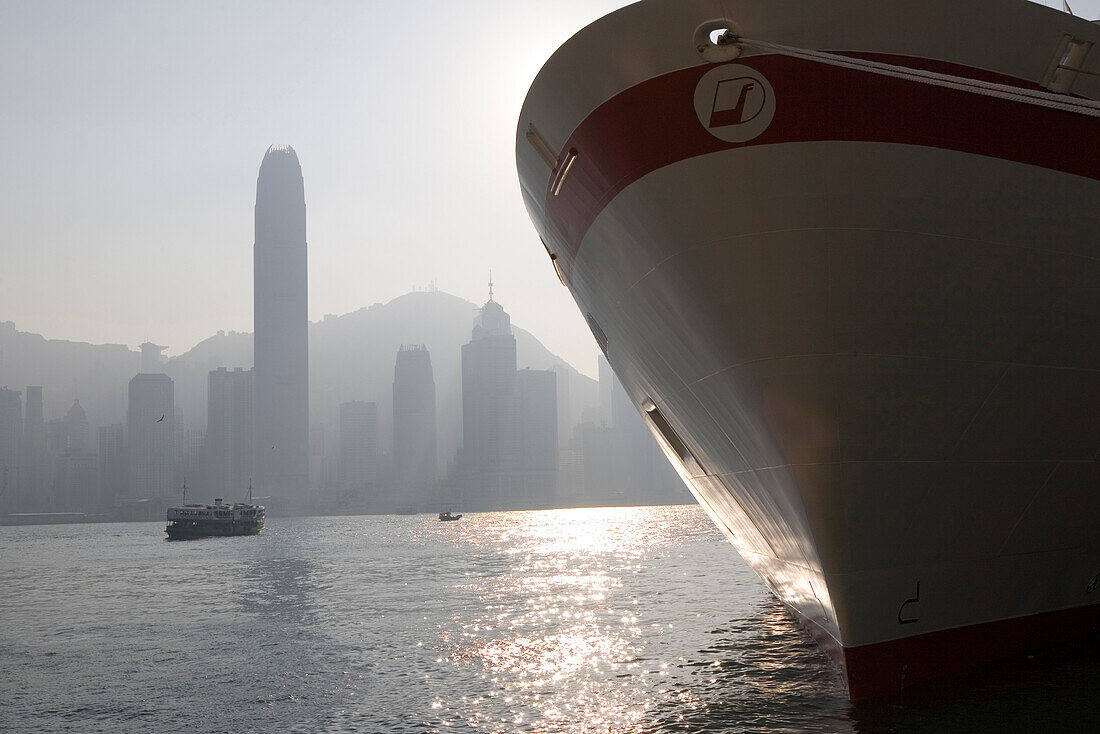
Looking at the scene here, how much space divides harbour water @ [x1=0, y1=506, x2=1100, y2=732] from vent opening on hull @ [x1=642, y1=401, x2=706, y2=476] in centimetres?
327

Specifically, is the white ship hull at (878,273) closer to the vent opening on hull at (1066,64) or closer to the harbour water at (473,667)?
the vent opening on hull at (1066,64)

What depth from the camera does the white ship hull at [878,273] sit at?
650 cm

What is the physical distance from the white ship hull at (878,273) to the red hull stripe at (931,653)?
2cm

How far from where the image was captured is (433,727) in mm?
11266

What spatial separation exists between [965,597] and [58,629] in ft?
89.8

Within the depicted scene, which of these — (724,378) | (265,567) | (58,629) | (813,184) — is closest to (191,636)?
(58,629)

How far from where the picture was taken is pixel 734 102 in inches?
263

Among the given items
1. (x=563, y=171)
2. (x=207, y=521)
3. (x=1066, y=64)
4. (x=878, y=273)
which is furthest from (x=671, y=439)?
(x=207, y=521)

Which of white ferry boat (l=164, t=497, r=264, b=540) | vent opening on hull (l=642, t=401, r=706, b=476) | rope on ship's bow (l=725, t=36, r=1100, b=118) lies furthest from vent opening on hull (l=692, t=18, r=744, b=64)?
white ferry boat (l=164, t=497, r=264, b=540)

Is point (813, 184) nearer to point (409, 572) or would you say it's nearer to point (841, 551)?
point (841, 551)

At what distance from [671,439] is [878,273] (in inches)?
205

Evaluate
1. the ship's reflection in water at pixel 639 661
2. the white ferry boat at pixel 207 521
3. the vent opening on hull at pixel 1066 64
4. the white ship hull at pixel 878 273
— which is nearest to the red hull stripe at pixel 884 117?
the white ship hull at pixel 878 273

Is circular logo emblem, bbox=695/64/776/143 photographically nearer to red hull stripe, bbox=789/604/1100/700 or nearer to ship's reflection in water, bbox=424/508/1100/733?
red hull stripe, bbox=789/604/1100/700

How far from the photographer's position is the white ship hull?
6496 mm
